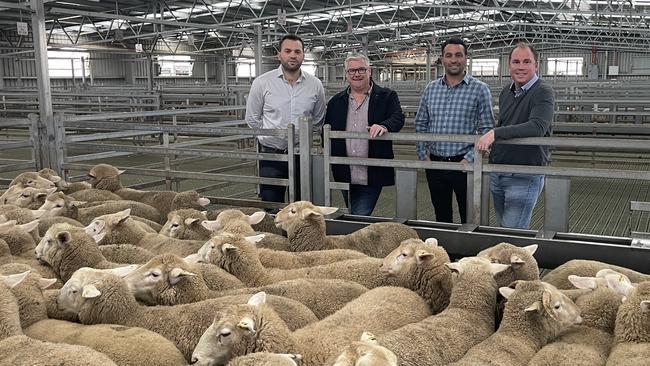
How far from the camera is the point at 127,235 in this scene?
413 centimetres

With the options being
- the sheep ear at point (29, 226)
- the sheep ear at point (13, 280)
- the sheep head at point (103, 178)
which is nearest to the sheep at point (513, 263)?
the sheep ear at point (13, 280)

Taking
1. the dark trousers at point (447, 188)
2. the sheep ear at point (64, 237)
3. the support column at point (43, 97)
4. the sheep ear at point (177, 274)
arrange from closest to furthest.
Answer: the sheep ear at point (177, 274) < the sheep ear at point (64, 237) < the dark trousers at point (447, 188) < the support column at point (43, 97)

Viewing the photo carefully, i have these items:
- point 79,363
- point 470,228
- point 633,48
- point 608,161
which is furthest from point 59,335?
point 633,48

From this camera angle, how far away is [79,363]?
83.7 inches

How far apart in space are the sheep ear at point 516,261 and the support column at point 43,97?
4.58 m

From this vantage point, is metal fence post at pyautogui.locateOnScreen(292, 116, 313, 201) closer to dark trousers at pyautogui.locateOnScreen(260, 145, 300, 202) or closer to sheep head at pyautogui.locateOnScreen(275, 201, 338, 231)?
dark trousers at pyautogui.locateOnScreen(260, 145, 300, 202)

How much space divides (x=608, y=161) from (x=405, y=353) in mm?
10661

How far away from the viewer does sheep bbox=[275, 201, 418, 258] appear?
395cm

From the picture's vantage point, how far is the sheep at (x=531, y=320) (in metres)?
2.49

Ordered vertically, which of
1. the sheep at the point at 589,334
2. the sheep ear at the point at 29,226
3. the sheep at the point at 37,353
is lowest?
the sheep at the point at 589,334

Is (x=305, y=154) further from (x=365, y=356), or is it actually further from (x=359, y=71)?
(x=365, y=356)

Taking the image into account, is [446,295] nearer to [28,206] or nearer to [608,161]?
[28,206]

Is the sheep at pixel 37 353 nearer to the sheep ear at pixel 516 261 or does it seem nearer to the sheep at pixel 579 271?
the sheep ear at pixel 516 261

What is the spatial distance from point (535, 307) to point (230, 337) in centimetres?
121
